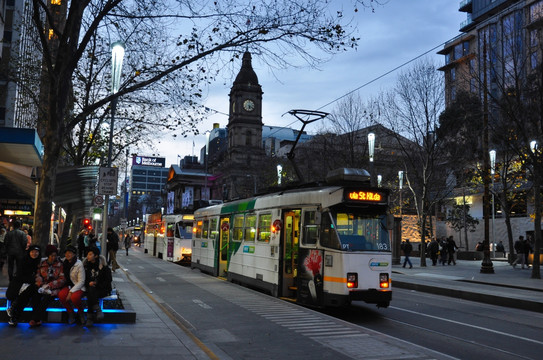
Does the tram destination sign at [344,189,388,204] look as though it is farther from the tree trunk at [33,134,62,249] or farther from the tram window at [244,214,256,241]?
the tree trunk at [33,134,62,249]

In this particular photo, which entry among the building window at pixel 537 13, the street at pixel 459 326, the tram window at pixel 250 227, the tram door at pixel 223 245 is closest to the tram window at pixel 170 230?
the tram door at pixel 223 245

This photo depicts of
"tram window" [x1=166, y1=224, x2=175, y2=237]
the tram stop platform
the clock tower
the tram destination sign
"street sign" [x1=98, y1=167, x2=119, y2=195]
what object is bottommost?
the tram stop platform

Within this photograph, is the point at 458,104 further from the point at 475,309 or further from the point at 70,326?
the point at 70,326

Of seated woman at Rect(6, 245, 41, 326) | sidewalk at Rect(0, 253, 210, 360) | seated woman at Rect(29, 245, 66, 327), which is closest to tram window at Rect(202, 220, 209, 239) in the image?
sidewalk at Rect(0, 253, 210, 360)

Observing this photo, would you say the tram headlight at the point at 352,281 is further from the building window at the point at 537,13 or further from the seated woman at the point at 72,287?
the building window at the point at 537,13

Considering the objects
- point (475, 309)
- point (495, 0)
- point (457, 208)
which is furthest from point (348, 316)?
point (495, 0)

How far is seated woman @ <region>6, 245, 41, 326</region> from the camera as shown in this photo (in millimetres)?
9148

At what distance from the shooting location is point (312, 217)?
12781 mm

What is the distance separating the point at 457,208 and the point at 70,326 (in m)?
47.7

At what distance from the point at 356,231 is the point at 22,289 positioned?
6.97 meters

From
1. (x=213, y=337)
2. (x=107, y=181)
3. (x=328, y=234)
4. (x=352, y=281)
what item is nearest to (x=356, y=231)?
(x=328, y=234)

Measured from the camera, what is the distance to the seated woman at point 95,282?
31.1ft

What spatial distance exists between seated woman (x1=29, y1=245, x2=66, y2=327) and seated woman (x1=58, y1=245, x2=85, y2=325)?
0.11 metres

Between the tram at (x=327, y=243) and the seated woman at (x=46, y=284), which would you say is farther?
the tram at (x=327, y=243)
